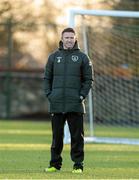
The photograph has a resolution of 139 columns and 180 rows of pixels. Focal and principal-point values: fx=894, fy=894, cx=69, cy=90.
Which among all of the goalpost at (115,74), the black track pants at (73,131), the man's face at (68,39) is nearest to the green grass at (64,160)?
the black track pants at (73,131)

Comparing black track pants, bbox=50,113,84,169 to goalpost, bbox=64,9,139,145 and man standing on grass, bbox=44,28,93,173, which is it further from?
goalpost, bbox=64,9,139,145

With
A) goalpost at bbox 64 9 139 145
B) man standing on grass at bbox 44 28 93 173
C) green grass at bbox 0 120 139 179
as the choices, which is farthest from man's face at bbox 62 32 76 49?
goalpost at bbox 64 9 139 145

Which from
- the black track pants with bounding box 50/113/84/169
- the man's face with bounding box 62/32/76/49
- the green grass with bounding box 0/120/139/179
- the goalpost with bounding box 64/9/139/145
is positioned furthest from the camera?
the goalpost with bounding box 64/9/139/145

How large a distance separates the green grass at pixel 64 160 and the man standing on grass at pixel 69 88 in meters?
0.52

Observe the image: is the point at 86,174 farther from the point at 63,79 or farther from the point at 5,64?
the point at 5,64

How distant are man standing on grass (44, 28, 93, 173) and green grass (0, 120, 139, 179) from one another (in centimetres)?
52

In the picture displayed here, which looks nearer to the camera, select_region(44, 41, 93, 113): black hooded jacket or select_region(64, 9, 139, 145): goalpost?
select_region(44, 41, 93, 113): black hooded jacket

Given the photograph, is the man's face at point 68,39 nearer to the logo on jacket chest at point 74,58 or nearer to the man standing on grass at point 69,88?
the man standing on grass at point 69,88

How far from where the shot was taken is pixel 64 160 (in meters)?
15.4

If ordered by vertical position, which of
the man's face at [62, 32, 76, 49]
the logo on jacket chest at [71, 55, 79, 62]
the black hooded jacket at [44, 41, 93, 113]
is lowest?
the black hooded jacket at [44, 41, 93, 113]

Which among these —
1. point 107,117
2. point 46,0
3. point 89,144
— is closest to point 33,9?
point 46,0

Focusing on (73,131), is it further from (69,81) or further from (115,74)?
(115,74)

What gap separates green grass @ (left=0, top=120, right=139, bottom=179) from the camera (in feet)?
41.6

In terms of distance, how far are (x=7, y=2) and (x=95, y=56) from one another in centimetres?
803
